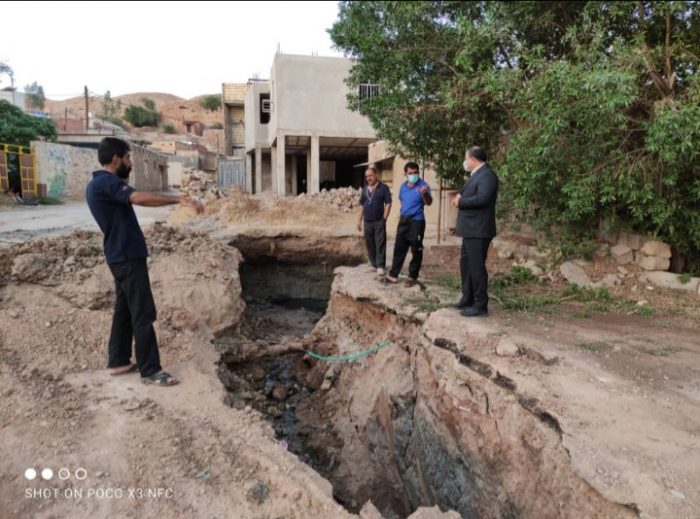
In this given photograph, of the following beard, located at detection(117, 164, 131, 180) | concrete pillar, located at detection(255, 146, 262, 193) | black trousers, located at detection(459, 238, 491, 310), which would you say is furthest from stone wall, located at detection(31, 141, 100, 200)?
black trousers, located at detection(459, 238, 491, 310)

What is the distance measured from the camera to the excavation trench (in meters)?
3.23

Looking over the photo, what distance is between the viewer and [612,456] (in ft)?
8.54

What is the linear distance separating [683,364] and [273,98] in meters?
18.8

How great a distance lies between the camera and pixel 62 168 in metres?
22.2

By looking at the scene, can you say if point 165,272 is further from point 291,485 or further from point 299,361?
point 291,485

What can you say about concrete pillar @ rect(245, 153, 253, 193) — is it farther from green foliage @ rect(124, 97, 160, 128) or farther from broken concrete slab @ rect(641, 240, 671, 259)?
green foliage @ rect(124, 97, 160, 128)

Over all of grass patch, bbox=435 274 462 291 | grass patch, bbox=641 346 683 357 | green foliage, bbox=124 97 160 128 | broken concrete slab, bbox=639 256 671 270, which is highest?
green foliage, bbox=124 97 160 128

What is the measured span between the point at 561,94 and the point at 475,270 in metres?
1.98

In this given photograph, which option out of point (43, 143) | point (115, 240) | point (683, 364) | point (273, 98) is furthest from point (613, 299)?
point (43, 143)

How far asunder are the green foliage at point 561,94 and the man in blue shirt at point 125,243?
150 inches

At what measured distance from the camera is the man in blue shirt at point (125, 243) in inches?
142

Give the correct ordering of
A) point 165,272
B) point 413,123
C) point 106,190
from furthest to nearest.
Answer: point 413,123 → point 165,272 → point 106,190

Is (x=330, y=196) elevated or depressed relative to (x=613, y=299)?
elevated

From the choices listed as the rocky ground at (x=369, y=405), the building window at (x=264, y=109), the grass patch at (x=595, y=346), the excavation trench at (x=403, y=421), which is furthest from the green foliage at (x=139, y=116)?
the grass patch at (x=595, y=346)
